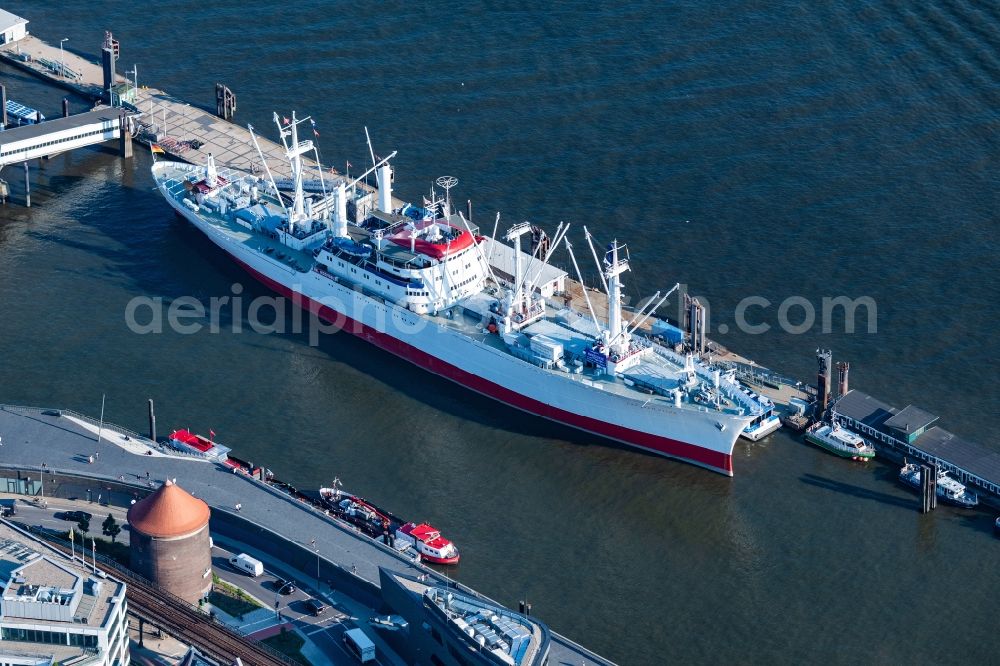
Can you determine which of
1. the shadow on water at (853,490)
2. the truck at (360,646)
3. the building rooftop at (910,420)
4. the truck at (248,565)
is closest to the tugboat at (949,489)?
the shadow on water at (853,490)

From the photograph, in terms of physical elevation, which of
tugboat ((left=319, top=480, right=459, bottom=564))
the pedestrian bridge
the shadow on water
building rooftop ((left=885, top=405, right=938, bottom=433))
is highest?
the pedestrian bridge

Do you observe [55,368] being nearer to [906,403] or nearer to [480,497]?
[480,497]

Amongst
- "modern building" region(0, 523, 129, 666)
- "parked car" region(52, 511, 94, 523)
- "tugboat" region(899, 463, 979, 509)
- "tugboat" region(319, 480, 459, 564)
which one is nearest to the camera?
"modern building" region(0, 523, 129, 666)

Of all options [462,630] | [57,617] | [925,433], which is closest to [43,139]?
[57,617]

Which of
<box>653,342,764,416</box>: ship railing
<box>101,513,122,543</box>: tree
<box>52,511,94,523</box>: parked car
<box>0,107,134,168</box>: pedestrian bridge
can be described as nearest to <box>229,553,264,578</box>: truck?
<box>101,513,122,543</box>: tree

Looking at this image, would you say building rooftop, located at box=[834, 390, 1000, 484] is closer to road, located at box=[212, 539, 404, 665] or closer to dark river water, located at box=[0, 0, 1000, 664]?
dark river water, located at box=[0, 0, 1000, 664]
